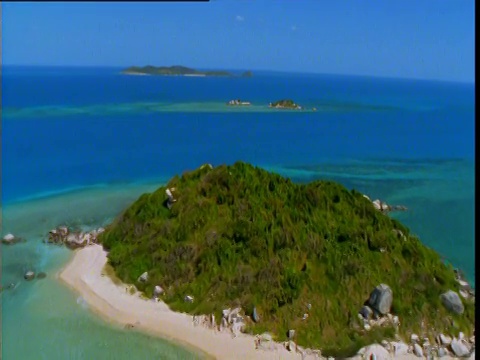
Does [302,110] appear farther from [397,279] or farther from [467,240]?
[397,279]

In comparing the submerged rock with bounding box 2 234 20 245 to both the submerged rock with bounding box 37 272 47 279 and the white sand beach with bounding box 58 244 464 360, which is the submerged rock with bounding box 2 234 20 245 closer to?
the submerged rock with bounding box 37 272 47 279

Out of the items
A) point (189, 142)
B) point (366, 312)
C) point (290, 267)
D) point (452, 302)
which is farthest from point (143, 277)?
point (189, 142)

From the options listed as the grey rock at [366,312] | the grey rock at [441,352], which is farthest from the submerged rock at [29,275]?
the grey rock at [441,352]

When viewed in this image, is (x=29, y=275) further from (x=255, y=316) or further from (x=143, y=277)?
(x=255, y=316)

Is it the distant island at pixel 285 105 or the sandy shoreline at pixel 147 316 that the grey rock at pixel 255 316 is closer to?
the sandy shoreline at pixel 147 316

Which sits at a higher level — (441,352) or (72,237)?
(441,352)

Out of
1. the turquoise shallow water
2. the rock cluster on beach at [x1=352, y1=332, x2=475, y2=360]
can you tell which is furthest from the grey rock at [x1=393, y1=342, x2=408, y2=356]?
the turquoise shallow water

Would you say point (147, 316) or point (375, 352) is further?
point (147, 316)
